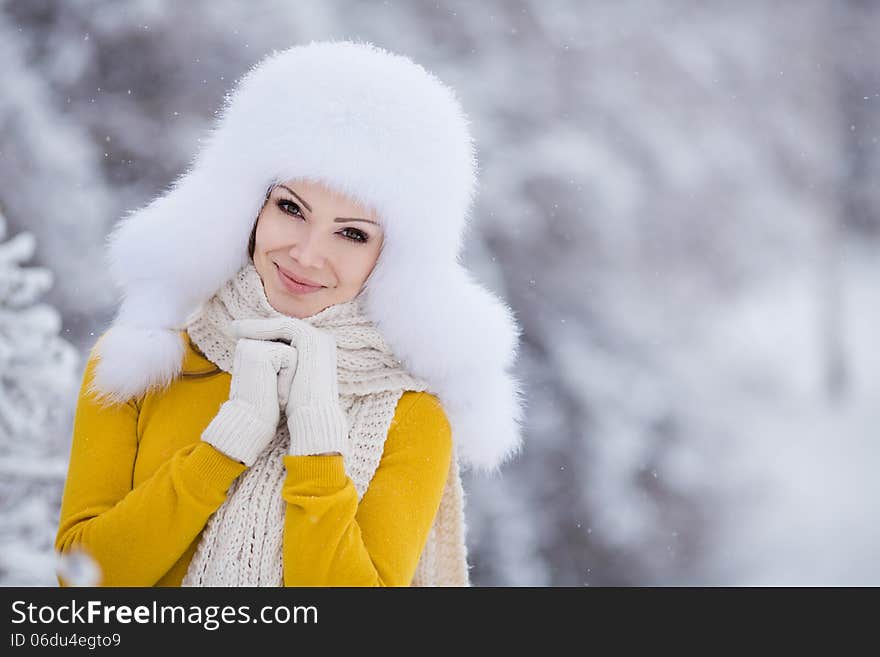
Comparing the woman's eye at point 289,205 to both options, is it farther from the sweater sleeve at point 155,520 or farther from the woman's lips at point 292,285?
the sweater sleeve at point 155,520

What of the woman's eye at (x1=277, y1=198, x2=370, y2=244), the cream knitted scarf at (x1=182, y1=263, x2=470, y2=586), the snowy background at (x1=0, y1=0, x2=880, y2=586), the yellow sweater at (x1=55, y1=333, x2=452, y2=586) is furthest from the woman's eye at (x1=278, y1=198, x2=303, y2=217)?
the snowy background at (x1=0, y1=0, x2=880, y2=586)

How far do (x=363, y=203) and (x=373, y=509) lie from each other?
16.9 inches

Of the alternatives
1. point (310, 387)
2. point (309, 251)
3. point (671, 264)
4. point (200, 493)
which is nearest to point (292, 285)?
point (309, 251)

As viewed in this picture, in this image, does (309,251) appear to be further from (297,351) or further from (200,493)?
(200,493)

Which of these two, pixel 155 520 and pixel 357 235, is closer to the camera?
pixel 155 520

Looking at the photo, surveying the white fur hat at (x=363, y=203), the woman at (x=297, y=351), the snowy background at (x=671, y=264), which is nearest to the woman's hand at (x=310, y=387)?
the woman at (x=297, y=351)

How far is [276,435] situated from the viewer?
4.50 ft

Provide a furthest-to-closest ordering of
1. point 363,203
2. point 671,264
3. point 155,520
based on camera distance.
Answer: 1. point 671,264
2. point 363,203
3. point 155,520

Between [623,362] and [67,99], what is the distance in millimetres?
1760

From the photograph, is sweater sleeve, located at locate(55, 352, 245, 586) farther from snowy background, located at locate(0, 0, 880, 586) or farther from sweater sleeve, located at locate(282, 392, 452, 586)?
snowy background, located at locate(0, 0, 880, 586)

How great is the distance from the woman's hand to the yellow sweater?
0.08 ft

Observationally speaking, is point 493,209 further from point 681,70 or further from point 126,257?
point 126,257

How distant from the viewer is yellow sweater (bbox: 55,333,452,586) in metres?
1.21
